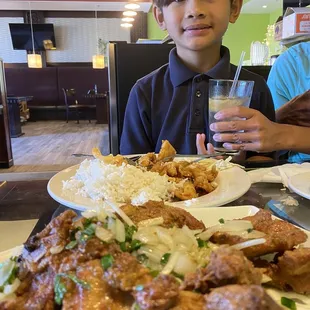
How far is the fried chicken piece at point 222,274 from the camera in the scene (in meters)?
0.43

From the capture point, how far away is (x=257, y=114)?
1224 mm

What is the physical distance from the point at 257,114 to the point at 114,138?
1105 millimetres

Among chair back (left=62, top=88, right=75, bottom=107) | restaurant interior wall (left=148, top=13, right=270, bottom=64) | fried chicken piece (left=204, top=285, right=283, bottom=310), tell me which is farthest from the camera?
restaurant interior wall (left=148, top=13, right=270, bottom=64)

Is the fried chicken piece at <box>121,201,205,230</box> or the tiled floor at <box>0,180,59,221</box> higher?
the fried chicken piece at <box>121,201,205,230</box>

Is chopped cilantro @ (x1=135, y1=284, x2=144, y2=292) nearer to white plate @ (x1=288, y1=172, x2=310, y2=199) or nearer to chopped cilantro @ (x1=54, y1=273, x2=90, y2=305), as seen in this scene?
chopped cilantro @ (x1=54, y1=273, x2=90, y2=305)

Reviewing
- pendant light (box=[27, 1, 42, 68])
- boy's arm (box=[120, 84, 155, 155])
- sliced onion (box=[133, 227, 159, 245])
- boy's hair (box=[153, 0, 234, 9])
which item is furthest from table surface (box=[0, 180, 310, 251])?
pendant light (box=[27, 1, 42, 68])

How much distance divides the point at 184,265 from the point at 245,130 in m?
0.82

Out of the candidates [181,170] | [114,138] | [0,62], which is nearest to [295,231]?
[181,170]

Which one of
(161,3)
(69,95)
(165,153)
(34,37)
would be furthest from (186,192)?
(34,37)

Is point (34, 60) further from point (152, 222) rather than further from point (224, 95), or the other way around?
point (152, 222)

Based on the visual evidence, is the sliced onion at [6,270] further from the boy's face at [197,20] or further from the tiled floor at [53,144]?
the tiled floor at [53,144]

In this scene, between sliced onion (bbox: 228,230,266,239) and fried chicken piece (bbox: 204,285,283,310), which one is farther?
sliced onion (bbox: 228,230,266,239)

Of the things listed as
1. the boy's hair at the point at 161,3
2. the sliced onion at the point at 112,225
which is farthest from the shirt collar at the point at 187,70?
the sliced onion at the point at 112,225

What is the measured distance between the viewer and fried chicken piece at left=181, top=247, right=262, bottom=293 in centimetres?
43
